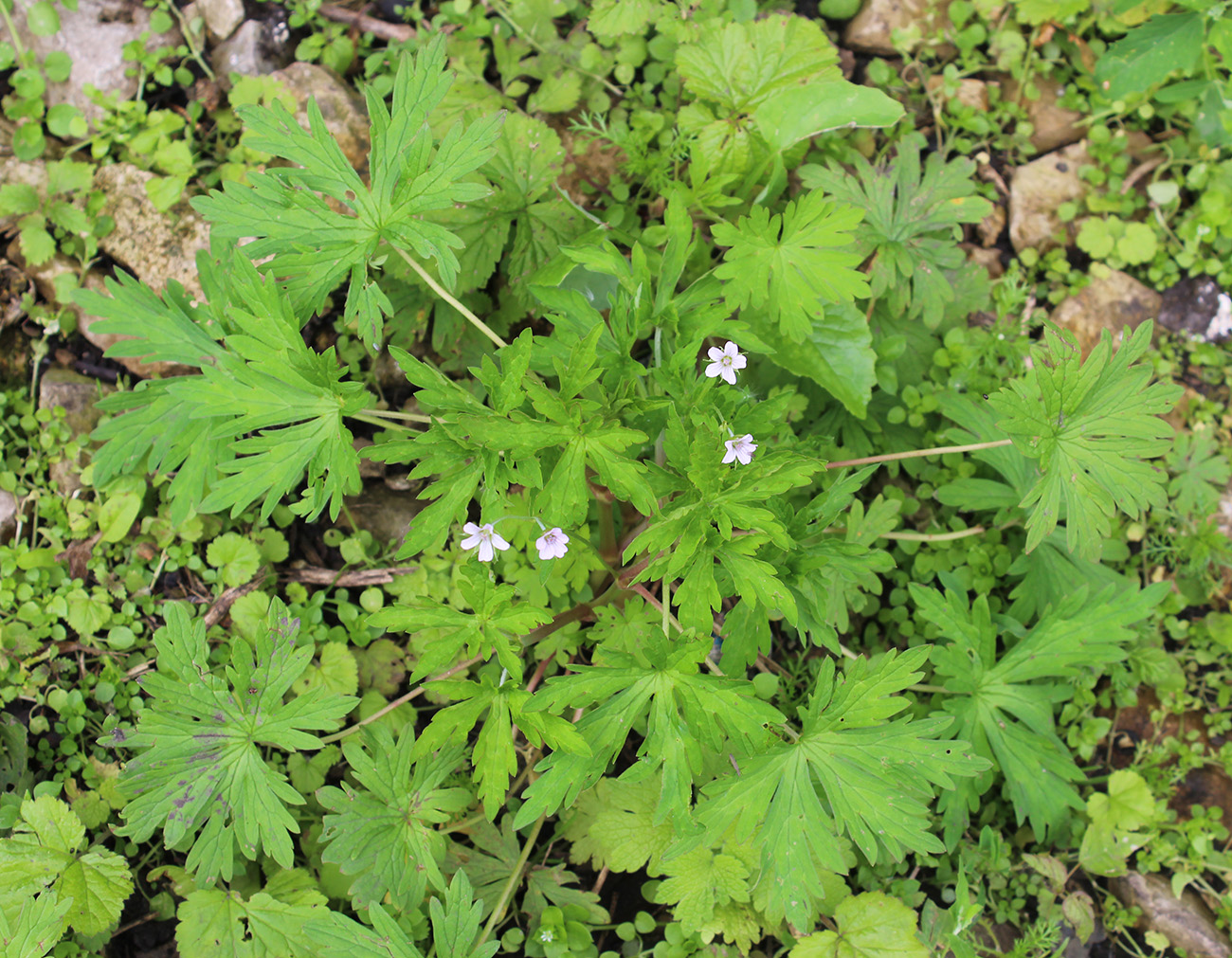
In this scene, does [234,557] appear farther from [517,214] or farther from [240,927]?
[517,214]

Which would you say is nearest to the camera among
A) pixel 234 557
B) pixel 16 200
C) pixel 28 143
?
pixel 234 557

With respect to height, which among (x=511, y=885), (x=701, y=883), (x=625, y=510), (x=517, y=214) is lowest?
A: (x=511, y=885)

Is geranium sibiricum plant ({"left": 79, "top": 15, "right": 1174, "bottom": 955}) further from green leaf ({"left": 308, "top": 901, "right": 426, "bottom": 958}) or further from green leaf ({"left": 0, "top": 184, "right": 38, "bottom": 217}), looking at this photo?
green leaf ({"left": 0, "top": 184, "right": 38, "bottom": 217})

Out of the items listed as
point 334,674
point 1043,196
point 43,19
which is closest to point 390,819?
point 334,674

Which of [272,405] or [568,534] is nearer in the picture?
[272,405]

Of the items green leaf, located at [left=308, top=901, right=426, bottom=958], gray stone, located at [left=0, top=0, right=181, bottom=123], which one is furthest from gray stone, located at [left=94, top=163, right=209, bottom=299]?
green leaf, located at [left=308, top=901, right=426, bottom=958]

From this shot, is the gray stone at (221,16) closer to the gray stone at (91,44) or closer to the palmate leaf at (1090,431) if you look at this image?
the gray stone at (91,44)
